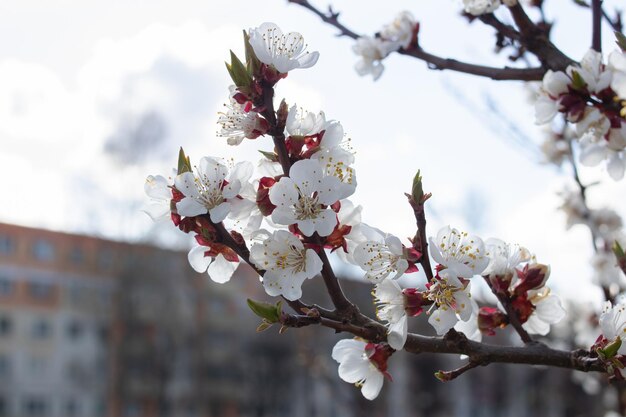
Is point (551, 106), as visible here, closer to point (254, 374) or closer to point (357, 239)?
point (357, 239)

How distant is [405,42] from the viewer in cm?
211

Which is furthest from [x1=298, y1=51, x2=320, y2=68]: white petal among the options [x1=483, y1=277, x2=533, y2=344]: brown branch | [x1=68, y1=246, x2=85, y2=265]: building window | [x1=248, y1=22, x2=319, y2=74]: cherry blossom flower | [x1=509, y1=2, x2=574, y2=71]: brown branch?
[x1=68, y1=246, x2=85, y2=265]: building window

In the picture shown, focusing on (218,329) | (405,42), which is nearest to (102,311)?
(218,329)

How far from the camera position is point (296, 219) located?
1.20 meters

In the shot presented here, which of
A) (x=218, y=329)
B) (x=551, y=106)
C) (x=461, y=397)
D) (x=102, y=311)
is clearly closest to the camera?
(x=551, y=106)

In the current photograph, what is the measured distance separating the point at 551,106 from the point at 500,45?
1.74 feet

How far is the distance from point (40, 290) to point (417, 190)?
2972 cm

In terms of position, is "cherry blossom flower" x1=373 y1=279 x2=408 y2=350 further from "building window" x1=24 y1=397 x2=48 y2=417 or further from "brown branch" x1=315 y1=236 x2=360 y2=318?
"building window" x1=24 y1=397 x2=48 y2=417

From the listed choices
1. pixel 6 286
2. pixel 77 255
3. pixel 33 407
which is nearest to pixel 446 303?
pixel 33 407

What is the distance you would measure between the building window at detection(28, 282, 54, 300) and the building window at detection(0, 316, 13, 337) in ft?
4.24

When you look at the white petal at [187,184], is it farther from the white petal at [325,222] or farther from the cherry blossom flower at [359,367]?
the cherry blossom flower at [359,367]

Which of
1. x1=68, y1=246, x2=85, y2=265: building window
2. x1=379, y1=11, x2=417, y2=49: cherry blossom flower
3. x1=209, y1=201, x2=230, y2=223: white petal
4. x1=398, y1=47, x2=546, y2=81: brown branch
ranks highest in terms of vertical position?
Result: x1=68, y1=246, x2=85, y2=265: building window

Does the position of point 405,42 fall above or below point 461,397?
below

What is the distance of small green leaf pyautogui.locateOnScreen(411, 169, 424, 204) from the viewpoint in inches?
47.5
